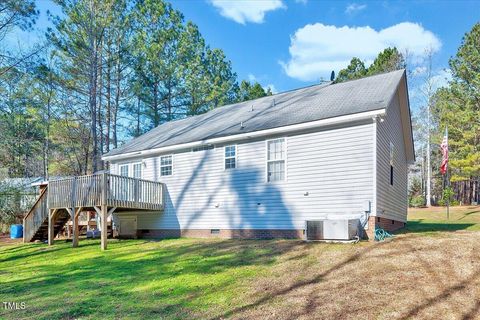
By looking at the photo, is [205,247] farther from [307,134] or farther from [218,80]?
[218,80]

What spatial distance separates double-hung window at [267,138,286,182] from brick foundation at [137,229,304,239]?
5.94 ft

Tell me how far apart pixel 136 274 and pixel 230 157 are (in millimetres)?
6007

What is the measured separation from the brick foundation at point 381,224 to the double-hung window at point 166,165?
8685mm

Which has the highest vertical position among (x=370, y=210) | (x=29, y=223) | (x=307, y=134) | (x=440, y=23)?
(x=440, y=23)

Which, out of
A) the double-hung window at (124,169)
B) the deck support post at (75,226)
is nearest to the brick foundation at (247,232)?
the deck support post at (75,226)

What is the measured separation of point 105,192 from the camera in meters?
12.8

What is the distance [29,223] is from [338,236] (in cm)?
1412

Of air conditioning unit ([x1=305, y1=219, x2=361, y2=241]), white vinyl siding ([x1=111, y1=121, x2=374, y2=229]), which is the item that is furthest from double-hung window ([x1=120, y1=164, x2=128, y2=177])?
air conditioning unit ([x1=305, y1=219, x2=361, y2=241])

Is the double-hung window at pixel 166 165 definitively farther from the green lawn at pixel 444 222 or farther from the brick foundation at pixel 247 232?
the green lawn at pixel 444 222

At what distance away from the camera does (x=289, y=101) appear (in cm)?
1481

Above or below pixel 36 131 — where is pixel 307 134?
below

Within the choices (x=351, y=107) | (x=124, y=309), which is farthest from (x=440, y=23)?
(x=124, y=309)

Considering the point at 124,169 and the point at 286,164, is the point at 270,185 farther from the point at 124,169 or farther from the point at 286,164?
the point at 124,169

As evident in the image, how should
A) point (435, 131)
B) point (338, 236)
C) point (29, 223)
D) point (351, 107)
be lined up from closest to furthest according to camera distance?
point (338, 236)
point (351, 107)
point (29, 223)
point (435, 131)
